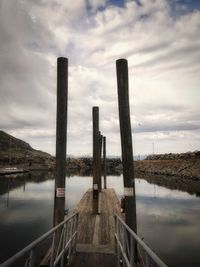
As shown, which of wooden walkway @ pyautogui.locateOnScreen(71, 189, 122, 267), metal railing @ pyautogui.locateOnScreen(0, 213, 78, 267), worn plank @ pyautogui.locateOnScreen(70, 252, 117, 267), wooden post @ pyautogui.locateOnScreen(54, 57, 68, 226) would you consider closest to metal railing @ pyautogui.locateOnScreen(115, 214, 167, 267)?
worn plank @ pyautogui.locateOnScreen(70, 252, 117, 267)

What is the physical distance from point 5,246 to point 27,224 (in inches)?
209

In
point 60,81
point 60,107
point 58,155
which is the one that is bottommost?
point 58,155

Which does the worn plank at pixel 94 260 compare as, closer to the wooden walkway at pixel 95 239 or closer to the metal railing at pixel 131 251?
the wooden walkway at pixel 95 239

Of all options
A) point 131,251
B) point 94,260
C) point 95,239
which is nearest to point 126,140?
point 131,251

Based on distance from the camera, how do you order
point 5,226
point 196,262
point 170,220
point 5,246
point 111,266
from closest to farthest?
point 111,266 < point 196,262 < point 5,246 < point 5,226 < point 170,220

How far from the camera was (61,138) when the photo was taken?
7258 mm

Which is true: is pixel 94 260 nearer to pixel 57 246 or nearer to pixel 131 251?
pixel 57 246

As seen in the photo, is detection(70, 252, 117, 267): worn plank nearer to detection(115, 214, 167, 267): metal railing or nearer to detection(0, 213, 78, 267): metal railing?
detection(0, 213, 78, 267): metal railing

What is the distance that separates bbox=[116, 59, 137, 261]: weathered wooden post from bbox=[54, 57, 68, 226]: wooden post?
5.23 ft

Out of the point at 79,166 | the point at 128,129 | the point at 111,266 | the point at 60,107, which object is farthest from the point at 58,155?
the point at 79,166

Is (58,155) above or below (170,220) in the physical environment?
above

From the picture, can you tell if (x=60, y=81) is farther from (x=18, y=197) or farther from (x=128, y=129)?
(x=18, y=197)

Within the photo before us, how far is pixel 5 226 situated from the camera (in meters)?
18.6

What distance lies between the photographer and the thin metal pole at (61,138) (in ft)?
23.4
